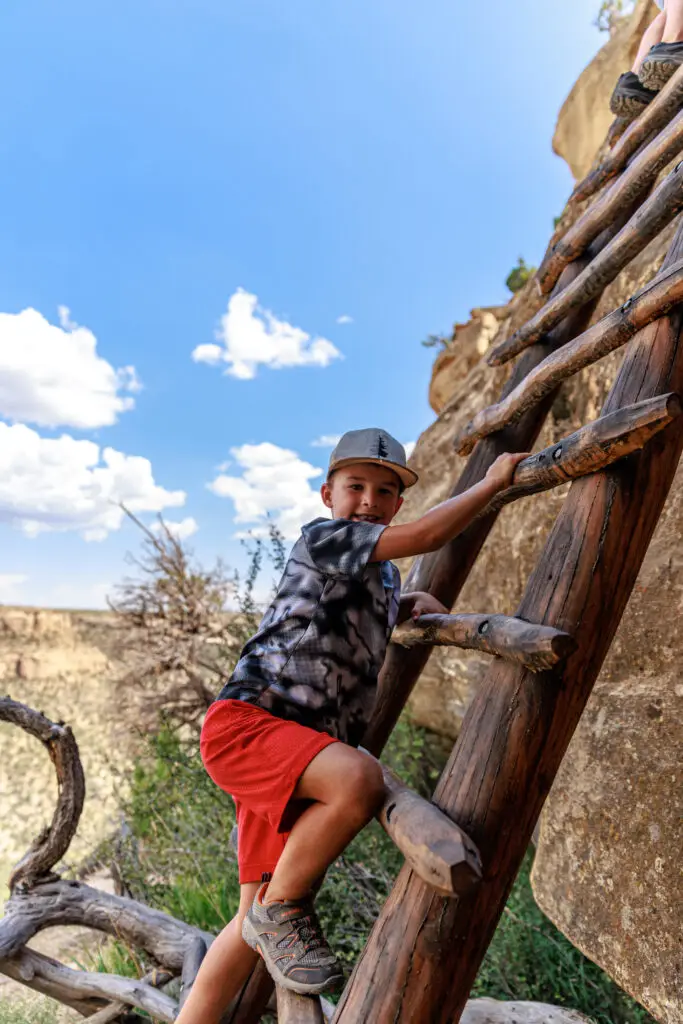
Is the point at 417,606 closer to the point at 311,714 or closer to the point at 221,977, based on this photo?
the point at 311,714

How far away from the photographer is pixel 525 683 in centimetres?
129

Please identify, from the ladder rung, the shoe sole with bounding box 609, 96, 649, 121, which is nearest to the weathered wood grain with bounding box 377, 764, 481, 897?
the ladder rung

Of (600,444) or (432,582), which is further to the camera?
(432,582)

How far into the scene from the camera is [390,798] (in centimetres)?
133

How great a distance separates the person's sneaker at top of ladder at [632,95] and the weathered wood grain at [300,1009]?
3.12 metres

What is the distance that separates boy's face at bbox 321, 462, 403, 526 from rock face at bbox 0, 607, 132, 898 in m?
6.59

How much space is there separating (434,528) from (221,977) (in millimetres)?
1165

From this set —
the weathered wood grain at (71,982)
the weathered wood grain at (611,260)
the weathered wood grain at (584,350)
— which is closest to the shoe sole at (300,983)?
the weathered wood grain at (71,982)

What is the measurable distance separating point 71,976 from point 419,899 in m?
2.02

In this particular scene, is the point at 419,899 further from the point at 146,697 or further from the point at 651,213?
the point at 146,697

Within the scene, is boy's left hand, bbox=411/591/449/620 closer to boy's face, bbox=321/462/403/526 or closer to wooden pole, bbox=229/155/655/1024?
wooden pole, bbox=229/155/655/1024

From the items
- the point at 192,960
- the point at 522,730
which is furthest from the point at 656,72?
the point at 192,960

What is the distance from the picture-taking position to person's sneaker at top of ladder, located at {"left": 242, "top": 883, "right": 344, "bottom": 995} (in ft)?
4.13

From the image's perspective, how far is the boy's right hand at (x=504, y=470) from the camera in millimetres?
1541
